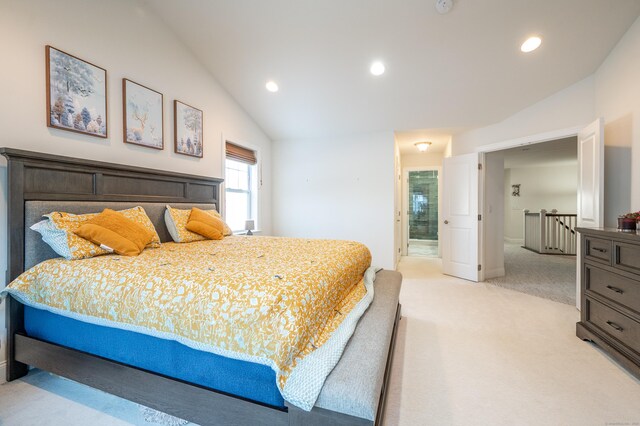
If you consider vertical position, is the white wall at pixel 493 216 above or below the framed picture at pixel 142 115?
below

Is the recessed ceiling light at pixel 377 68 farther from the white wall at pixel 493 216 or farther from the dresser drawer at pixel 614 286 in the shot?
the dresser drawer at pixel 614 286

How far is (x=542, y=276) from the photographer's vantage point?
444 cm

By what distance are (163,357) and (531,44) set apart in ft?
13.6

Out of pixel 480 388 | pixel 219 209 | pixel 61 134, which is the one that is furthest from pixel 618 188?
pixel 61 134

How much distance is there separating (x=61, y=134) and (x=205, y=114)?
5.57 ft

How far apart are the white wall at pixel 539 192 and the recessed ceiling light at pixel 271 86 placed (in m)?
8.32

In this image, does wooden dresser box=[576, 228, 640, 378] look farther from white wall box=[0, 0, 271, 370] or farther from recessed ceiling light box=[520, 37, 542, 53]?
white wall box=[0, 0, 271, 370]

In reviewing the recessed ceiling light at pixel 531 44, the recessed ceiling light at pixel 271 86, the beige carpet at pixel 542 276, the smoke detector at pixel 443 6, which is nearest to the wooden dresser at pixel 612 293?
the beige carpet at pixel 542 276

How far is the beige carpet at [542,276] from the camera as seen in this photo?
361 cm

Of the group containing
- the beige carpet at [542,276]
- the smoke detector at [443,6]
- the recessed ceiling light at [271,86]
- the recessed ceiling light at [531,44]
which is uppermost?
the smoke detector at [443,6]

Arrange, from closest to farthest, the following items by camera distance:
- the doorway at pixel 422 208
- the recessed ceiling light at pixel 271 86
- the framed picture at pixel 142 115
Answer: the framed picture at pixel 142 115 < the recessed ceiling light at pixel 271 86 < the doorway at pixel 422 208

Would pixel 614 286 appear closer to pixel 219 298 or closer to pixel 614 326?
pixel 614 326

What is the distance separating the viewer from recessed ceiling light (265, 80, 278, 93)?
383 cm

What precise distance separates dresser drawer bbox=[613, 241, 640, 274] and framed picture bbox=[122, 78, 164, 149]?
4229 millimetres
